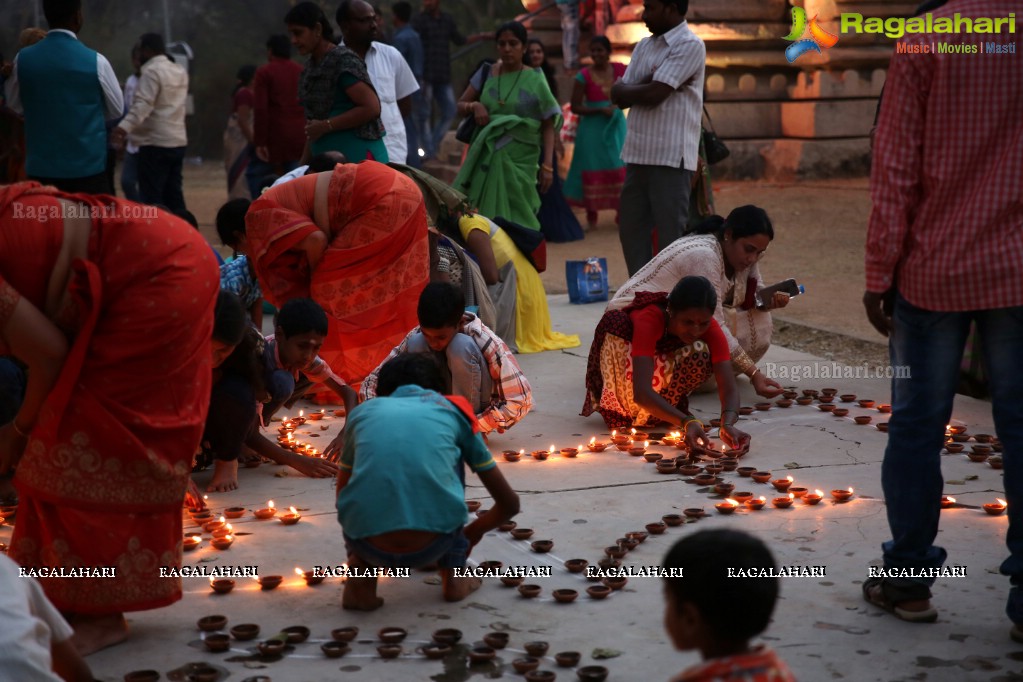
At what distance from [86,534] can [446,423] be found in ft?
3.42

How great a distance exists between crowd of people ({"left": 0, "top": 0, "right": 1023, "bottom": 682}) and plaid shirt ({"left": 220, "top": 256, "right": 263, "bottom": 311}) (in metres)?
0.01

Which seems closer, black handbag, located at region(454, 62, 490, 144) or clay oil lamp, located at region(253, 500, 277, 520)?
clay oil lamp, located at region(253, 500, 277, 520)

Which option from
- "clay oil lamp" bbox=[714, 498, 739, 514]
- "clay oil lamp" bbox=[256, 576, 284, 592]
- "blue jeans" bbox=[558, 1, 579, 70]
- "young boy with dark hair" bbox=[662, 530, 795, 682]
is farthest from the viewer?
"blue jeans" bbox=[558, 1, 579, 70]

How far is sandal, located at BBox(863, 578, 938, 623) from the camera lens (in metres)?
3.35

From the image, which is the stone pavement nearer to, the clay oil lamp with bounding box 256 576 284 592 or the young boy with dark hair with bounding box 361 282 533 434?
the clay oil lamp with bounding box 256 576 284 592

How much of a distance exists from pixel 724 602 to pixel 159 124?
9241mm

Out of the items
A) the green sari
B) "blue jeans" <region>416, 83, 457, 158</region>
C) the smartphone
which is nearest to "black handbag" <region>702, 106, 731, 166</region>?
the green sari

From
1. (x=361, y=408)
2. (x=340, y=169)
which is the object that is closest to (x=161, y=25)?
(x=340, y=169)

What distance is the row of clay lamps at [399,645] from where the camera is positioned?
308 centimetres

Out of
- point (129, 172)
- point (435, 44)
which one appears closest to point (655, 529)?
point (129, 172)

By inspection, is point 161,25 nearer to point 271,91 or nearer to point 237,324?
point 271,91

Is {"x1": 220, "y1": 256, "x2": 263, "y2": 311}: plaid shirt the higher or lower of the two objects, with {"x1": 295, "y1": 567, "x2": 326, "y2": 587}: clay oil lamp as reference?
higher

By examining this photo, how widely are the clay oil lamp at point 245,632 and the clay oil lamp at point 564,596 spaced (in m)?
0.88

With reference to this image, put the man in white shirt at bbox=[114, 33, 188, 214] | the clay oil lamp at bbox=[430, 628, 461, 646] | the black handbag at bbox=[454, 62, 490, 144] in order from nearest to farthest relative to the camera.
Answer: the clay oil lamp at bbox=[430, 628, 461, 646]
the black handbag at bbox=[454, 62, 490, 144]
the man in white shirt at bbox=[114, 33, 188, 214]
